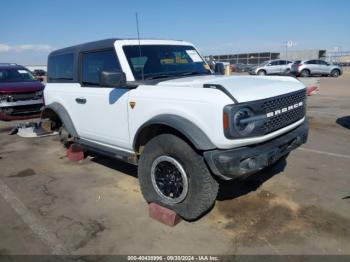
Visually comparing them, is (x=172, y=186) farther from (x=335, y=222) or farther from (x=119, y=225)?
(x=335, y=222)

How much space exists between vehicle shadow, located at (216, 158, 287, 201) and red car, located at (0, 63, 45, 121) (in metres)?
7.31

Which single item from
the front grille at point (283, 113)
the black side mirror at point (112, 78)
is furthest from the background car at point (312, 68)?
the black side mirror at point (112, 78)

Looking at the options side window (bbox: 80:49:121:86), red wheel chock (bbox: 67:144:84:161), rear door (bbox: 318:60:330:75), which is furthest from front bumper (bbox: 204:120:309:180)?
rear door (bbox: 318:60:330:75)

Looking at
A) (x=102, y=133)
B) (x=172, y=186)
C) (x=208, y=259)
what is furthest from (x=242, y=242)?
(x=102, y=133)

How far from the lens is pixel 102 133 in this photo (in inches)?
184

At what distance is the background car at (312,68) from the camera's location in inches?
1173

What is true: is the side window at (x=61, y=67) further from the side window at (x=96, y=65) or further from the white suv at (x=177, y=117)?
the side window at (x=96, y=65)

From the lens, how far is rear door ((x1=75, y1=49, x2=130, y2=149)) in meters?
4.25

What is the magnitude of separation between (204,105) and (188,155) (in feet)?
1.77

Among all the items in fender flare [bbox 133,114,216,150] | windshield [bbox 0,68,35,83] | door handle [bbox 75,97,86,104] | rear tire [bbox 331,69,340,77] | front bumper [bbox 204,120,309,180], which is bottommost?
rear tire [bbox 331,69,340,77]

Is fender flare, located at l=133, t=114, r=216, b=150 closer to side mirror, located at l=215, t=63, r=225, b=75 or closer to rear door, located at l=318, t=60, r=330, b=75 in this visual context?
side mirror, located at l=215, t=63, r=225, b=75

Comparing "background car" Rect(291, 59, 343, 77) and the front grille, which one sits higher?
the front grille

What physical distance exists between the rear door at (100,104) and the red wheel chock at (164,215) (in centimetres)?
89

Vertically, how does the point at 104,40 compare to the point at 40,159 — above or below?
above
